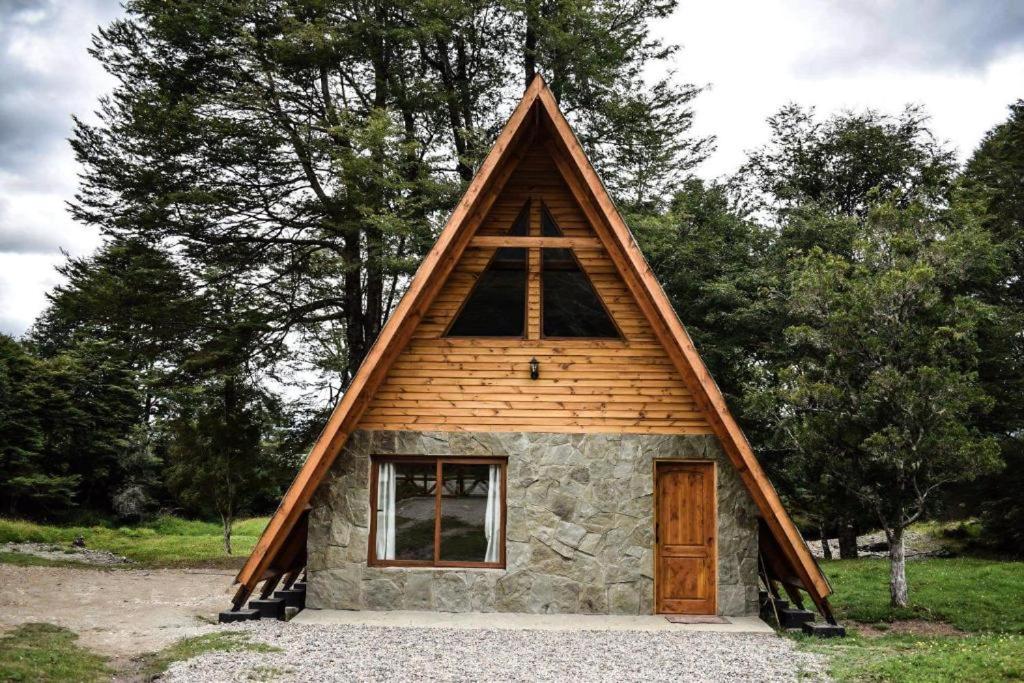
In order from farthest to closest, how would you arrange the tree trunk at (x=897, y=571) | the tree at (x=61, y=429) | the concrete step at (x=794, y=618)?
the tree at (x=61, y=429) → the tree trunk at (x=897, y=571) → the concrete step at (x=794, y=618)

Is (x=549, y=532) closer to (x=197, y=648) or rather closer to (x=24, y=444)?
(x=197, y=648)

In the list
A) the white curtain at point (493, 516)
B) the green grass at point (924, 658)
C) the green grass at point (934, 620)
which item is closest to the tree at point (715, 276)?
the green grass at point (934, 620)

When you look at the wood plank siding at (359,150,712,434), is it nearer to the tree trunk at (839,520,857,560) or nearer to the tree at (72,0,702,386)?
the tree at (72,0,702,386)

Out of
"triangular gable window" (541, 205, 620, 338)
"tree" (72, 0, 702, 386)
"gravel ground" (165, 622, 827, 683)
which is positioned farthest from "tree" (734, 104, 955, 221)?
"gravel ground" (165, 622, 827, 683)

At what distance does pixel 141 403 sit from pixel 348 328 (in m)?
16.7

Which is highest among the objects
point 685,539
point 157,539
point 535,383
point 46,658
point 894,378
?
point 894,378

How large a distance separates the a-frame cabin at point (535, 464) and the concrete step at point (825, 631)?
0.73 metres

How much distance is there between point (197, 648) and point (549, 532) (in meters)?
4.41

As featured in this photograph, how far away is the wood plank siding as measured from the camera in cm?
1038

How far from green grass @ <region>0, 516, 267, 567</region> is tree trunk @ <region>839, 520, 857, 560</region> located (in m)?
14.9

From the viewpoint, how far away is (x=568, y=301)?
1061 cm

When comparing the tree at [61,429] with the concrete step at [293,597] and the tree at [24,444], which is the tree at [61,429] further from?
the concrete step at [293,597]

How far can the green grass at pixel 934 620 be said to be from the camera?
7277mm

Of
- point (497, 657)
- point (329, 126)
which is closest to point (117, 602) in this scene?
point (497, 657)
